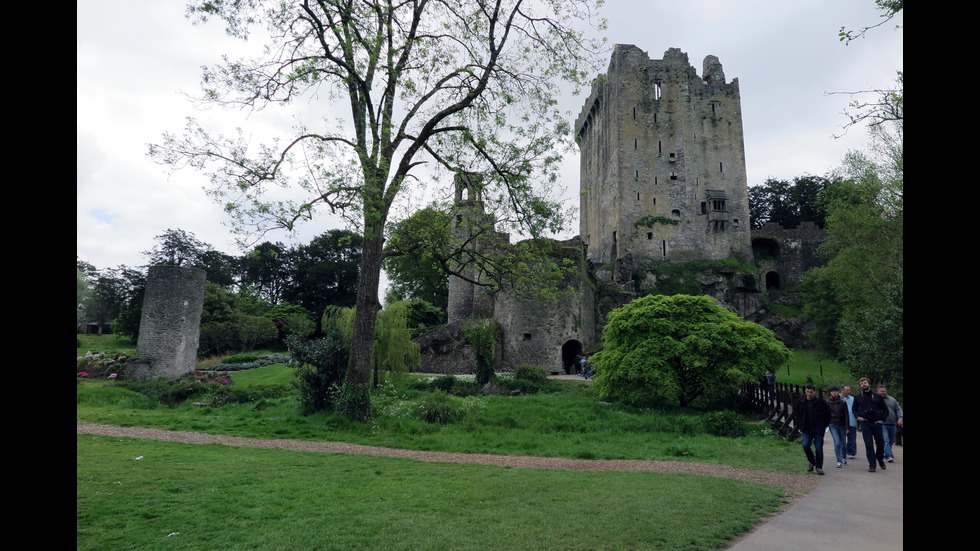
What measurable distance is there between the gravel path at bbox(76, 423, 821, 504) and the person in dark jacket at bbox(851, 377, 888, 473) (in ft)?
3.84

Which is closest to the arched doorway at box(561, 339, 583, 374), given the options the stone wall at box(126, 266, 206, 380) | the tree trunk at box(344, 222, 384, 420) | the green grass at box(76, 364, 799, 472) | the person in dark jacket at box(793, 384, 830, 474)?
the green grass at box(76, 364, 799, 472)

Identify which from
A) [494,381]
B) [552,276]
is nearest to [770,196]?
[494,381]

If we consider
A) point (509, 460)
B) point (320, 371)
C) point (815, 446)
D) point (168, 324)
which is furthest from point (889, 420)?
point (168, 324)

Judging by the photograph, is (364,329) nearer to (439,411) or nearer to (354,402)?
(354,402)

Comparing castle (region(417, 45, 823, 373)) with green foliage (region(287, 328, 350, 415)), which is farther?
castle (region(417, 45, 823, 373))

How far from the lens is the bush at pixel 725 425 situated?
11.8 meters

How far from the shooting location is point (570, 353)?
29.1 meters

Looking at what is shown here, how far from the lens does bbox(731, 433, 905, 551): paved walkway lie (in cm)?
482

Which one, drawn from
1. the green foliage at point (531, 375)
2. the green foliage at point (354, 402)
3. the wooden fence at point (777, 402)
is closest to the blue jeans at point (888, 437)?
the wooden fence at point (777, 402)

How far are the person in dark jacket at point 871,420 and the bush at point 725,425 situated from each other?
3575 millimetres

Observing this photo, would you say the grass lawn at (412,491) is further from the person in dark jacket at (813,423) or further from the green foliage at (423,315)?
the green foliage at (423,315)

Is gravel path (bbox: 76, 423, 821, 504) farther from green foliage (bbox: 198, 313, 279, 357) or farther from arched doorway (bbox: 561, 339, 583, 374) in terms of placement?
green foliage (bbox: 198, 313, 279, 357)
